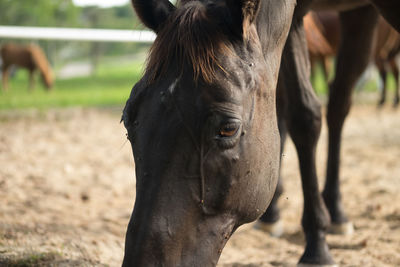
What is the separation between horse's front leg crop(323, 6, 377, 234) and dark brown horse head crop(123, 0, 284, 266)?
2008mm

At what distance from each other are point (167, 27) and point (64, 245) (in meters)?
1.59

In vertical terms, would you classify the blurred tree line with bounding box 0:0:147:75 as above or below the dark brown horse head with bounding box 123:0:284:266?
below

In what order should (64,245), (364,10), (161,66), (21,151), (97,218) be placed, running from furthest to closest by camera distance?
(21,151) → (97,218) → (364,10) → (64,245) → (161,66)

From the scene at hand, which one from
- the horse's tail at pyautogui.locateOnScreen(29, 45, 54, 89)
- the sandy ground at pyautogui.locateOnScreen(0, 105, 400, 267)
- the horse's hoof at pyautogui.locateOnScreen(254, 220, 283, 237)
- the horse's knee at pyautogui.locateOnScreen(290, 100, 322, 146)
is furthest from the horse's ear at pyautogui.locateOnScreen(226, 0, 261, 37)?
the horse's tail at pyautogui.locateOnScreen(29, 45, 54, 89)

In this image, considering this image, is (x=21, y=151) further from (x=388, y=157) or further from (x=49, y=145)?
(x=388, y=157)

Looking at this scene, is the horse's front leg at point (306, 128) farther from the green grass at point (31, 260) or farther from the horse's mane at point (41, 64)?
the horse's mane at point (41, 64)

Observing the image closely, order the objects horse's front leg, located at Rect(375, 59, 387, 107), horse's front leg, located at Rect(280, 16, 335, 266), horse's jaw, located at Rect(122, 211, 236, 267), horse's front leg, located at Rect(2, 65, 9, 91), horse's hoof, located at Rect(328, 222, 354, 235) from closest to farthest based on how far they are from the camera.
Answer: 1. horse's jaw, located at Rect(122, 211, 236, 267)
2. horse's front leg, located at Rect(280, 16, 335, 266)
3. horse's hoof, located at Rect(328, 222, 354, 235)
4. horse's front leg, located at Rect(375, 59, 387, 107)
5. horse's front leg, located at Rect(2, 65, 9, 91)

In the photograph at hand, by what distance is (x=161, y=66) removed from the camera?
1577 mm

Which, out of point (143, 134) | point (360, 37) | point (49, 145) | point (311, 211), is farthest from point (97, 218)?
point (49, 145)

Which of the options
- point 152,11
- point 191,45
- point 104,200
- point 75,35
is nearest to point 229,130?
point 191,45

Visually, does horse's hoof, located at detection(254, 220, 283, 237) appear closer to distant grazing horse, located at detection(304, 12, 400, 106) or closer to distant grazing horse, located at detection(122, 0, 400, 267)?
distant grazing horse, located at detection(122, 0, 400, 267)

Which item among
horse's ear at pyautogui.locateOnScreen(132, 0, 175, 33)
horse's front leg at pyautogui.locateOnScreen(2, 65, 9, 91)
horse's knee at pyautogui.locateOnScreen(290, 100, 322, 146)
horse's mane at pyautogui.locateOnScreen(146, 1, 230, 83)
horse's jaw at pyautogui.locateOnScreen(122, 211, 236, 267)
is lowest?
horse's front leg at pyautogui.locateOnScreen(2, 65, 9, 91)

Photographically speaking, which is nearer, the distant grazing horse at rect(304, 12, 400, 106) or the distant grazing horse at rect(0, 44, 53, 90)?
the distant grazing horse at rect(304, 12, 400, 106)

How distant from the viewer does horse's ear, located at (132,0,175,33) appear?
67.5 inches
